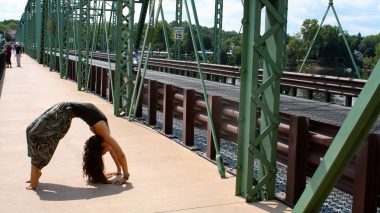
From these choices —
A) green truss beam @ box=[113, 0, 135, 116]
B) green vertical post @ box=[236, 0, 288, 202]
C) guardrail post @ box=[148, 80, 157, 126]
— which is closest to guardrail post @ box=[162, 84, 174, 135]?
guardrail post @ box=[148, 80, 157, 126]

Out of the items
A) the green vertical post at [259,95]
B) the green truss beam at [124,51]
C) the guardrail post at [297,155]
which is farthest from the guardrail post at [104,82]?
the guardrail post at [297,155]

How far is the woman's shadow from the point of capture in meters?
5.26

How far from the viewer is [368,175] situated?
3.97 meters

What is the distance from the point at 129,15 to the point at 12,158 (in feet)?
18.5

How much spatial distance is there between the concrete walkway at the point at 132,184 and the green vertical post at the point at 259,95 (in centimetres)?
27

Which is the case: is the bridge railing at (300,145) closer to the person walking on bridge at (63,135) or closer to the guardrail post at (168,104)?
the guardrail post at (168,104)

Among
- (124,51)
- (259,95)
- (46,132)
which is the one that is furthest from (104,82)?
(259,95)

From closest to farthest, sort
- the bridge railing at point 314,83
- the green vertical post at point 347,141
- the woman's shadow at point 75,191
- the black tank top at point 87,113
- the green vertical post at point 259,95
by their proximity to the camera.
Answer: the green vertical post at point 347,141 → the green vertical post at point 259,95 → the woman's shadow at point 75,191 → the black tank top at point 87,113 → the bridge railing at point 314,83

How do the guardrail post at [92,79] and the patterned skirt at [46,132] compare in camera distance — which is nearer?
the patterned skirt at [46,132]

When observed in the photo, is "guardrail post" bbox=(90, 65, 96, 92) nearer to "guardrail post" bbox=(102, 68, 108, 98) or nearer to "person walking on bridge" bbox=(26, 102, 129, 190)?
"guardrail post" bbox=(102, 68, 108, 98)

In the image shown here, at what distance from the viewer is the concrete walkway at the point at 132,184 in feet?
16.4

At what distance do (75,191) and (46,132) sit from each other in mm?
751

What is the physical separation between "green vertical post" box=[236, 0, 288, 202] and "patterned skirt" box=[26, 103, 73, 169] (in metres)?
2.04

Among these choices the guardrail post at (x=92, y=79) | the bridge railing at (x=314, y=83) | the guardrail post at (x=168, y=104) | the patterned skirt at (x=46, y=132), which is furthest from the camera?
the guardrail post at (x=92, y=79)
